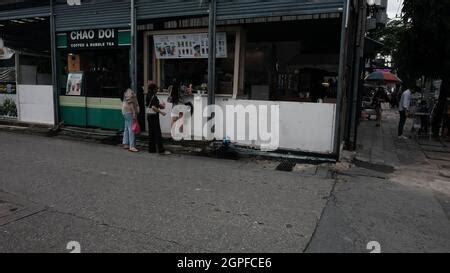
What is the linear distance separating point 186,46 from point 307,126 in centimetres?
398

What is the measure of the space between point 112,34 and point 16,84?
4.65 meters

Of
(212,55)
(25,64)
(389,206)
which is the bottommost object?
(389,206)

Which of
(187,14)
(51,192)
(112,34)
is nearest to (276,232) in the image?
(51,192)

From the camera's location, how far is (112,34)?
10.7m

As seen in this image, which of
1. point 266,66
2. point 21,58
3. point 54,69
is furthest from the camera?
point 21,58

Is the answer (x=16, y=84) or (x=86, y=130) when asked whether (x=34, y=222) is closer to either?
(x=86, y=130)

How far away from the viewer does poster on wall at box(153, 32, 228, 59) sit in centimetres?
952

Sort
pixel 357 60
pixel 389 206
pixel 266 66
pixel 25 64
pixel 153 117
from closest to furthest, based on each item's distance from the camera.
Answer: pixel 389 206 → pixel 153 117 → pixel 357 60 → pixel 266 66 → pixel 25 64

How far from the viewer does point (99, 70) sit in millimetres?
11664

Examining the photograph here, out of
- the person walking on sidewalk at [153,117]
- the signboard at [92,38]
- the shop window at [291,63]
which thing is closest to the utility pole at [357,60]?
the shop window at [291,63]

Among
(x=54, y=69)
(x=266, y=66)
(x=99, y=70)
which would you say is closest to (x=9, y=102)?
(x=54, y=69)

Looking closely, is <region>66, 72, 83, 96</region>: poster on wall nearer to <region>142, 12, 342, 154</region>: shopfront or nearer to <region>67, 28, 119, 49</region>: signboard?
<region>67, 28, 119, 49</region>: signboard

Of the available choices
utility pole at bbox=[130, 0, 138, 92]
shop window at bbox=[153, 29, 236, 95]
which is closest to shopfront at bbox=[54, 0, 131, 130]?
utility pole at bbox=[130, 0, 138, 92]

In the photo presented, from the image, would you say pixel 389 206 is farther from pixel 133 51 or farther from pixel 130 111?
pixel 133 51
